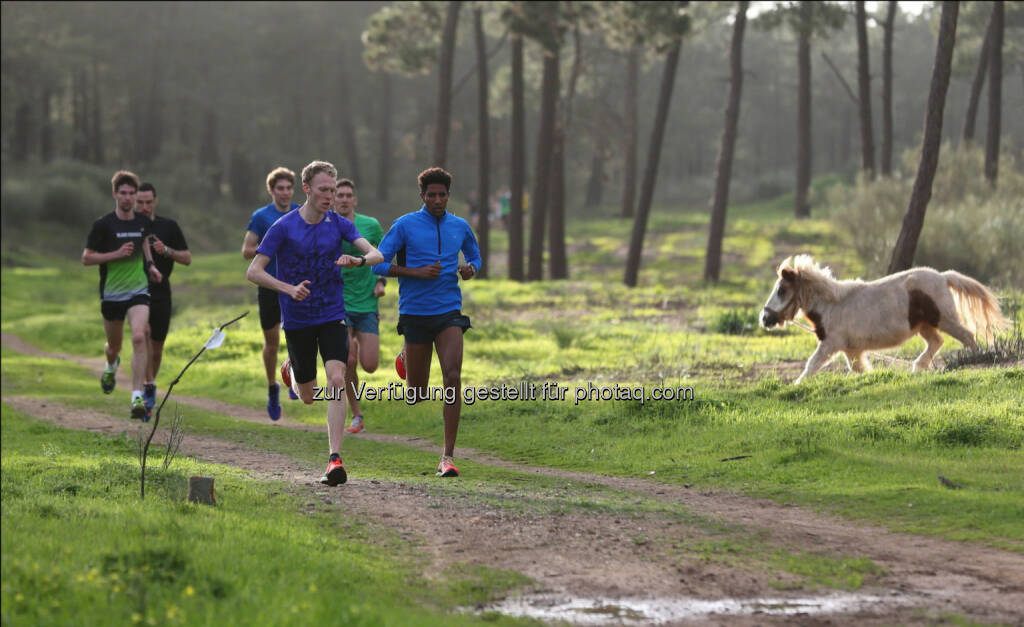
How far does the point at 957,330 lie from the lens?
538 inches

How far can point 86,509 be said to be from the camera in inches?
299

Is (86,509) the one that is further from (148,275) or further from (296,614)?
(148,275)

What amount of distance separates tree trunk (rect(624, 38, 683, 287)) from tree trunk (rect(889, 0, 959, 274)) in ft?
47.1

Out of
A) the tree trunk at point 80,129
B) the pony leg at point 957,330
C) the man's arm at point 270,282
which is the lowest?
the pony leg at point 957,330

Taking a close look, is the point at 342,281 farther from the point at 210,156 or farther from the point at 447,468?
the point at 210,156

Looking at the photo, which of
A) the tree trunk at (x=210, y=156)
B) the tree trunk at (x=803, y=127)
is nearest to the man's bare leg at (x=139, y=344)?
the tree trunk at (x=803, y=127)

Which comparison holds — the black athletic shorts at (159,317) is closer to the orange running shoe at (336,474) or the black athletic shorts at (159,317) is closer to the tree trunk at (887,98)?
the orange running shoe at (336,474)

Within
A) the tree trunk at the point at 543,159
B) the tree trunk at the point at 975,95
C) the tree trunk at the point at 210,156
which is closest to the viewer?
the tree trunk at the point at 543,159

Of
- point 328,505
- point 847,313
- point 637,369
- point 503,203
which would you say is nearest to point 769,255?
point 503,203

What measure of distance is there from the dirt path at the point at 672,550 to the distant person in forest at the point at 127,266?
16.1ft

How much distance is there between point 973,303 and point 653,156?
68.9 feet

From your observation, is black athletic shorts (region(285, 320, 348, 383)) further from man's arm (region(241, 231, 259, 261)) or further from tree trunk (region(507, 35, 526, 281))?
tree trunk (region(507, 35, 526, 281))

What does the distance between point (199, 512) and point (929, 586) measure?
459cm

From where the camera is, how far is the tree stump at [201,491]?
319 inches
